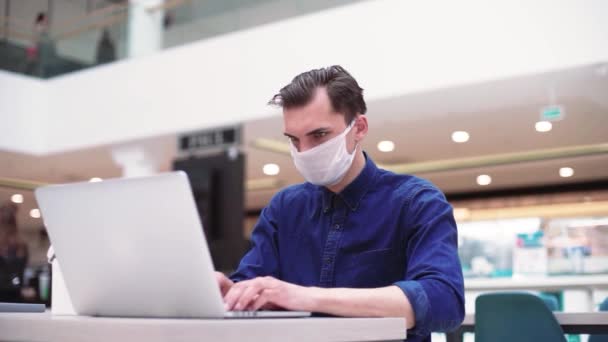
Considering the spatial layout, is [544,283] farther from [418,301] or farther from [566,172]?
[418,301]

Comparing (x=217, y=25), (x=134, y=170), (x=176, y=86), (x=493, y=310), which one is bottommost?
(x=493, y=310)

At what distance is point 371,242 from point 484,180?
8.45 m

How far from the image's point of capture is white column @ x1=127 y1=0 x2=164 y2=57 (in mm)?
7816

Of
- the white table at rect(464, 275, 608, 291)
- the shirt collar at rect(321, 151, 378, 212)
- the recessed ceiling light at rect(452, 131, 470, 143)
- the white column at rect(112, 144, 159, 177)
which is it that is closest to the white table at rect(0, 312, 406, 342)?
the shirt collar at rect(321, 151, 378, 212)

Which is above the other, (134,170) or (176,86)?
(176,86)

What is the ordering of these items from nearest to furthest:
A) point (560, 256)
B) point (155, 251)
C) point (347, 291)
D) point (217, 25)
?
point (155, 251)
point (347, 291)
point (560, 256)
point (217, 25)

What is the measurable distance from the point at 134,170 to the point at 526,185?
4.87 metres

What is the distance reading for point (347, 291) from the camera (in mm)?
1111

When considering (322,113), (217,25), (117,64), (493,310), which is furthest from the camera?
(117,64)

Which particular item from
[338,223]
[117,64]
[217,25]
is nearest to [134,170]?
[117,64]

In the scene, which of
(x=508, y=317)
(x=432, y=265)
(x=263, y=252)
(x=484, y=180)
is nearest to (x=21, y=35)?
(x=484, y=180)

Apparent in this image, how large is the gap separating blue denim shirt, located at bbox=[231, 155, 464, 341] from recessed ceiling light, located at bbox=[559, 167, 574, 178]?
6522 millimetres

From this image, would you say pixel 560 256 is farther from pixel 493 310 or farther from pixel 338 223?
pixel 338 223

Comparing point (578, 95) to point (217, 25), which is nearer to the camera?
point (578, 95)
